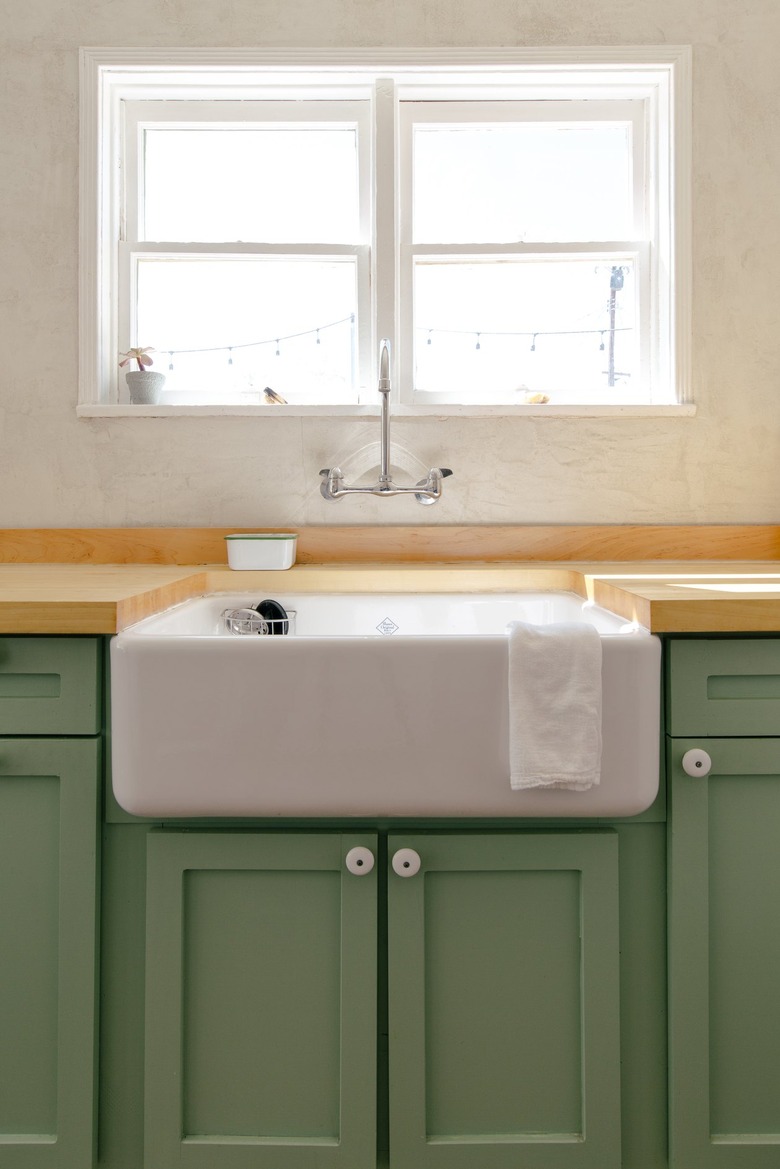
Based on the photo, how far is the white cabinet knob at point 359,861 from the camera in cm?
109

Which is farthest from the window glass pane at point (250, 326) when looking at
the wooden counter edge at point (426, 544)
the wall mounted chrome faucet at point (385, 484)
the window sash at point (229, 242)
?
the wooden counter edge at point (426, 544)

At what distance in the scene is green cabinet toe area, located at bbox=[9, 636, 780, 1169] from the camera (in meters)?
1.10

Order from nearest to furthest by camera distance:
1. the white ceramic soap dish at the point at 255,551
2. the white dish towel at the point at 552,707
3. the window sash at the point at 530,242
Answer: the white dish towel at the point at 552,707 < the white ceramic soap dish at the point at 255,551 < the window sash at the point at 530,242

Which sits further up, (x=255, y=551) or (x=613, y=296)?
(x=613, y=296)

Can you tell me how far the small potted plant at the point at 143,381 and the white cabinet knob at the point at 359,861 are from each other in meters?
1.22

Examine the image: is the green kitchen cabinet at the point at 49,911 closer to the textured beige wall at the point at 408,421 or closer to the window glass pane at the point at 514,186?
the textured beige wall at the point at 408,421

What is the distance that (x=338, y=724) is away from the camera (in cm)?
104

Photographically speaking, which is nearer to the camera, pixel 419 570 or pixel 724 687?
pixel 724 687

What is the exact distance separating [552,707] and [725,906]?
410 millimetres

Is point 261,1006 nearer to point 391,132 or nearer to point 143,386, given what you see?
point 143,386

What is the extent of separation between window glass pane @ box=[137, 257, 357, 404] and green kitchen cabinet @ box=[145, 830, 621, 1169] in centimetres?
121

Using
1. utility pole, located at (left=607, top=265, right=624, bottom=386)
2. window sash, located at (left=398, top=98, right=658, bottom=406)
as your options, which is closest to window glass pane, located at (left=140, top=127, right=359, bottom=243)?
window sash, located at (left=398, top=98, right=658, bottom=406)

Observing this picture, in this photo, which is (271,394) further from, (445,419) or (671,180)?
(671,180)

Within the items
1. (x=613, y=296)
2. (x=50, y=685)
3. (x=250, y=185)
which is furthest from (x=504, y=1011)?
(x=250, y=185)
